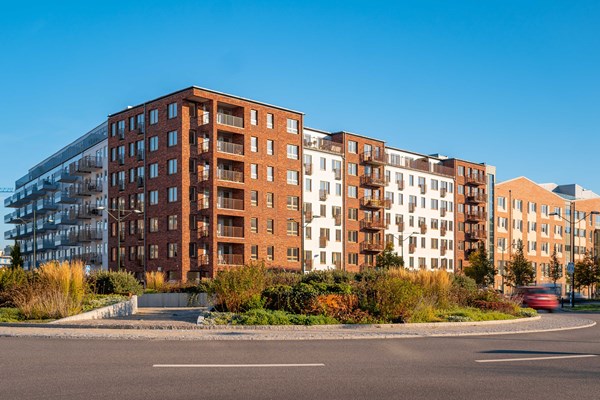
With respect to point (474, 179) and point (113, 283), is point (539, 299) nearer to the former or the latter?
point (113, 283)

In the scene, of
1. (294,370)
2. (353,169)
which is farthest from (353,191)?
(294,370)

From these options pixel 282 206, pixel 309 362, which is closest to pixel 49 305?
pixel 309 362

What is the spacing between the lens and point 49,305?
22.6 m

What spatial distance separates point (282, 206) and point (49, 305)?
4511cm

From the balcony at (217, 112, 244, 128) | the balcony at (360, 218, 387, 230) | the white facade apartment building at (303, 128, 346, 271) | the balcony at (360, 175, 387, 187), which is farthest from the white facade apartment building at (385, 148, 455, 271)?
the balcony at (217, 112, 244, 128)

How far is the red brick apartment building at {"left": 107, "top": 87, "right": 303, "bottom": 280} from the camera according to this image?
61.1 metres

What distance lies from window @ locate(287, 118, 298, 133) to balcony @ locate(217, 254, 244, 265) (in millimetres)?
14135

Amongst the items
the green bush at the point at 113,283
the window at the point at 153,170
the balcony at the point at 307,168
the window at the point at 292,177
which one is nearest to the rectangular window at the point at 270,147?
the window at the point at 292,177

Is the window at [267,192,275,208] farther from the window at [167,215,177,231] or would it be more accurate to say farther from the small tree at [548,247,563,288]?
the small tree at [548,247,563,288]

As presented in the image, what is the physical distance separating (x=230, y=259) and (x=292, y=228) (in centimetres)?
881

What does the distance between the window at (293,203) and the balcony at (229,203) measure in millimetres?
6635

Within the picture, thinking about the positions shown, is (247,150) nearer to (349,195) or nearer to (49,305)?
(349,195)

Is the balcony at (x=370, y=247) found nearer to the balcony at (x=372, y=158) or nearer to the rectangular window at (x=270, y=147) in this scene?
the balcony at (x=372, y=158)

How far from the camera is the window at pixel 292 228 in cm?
6769
